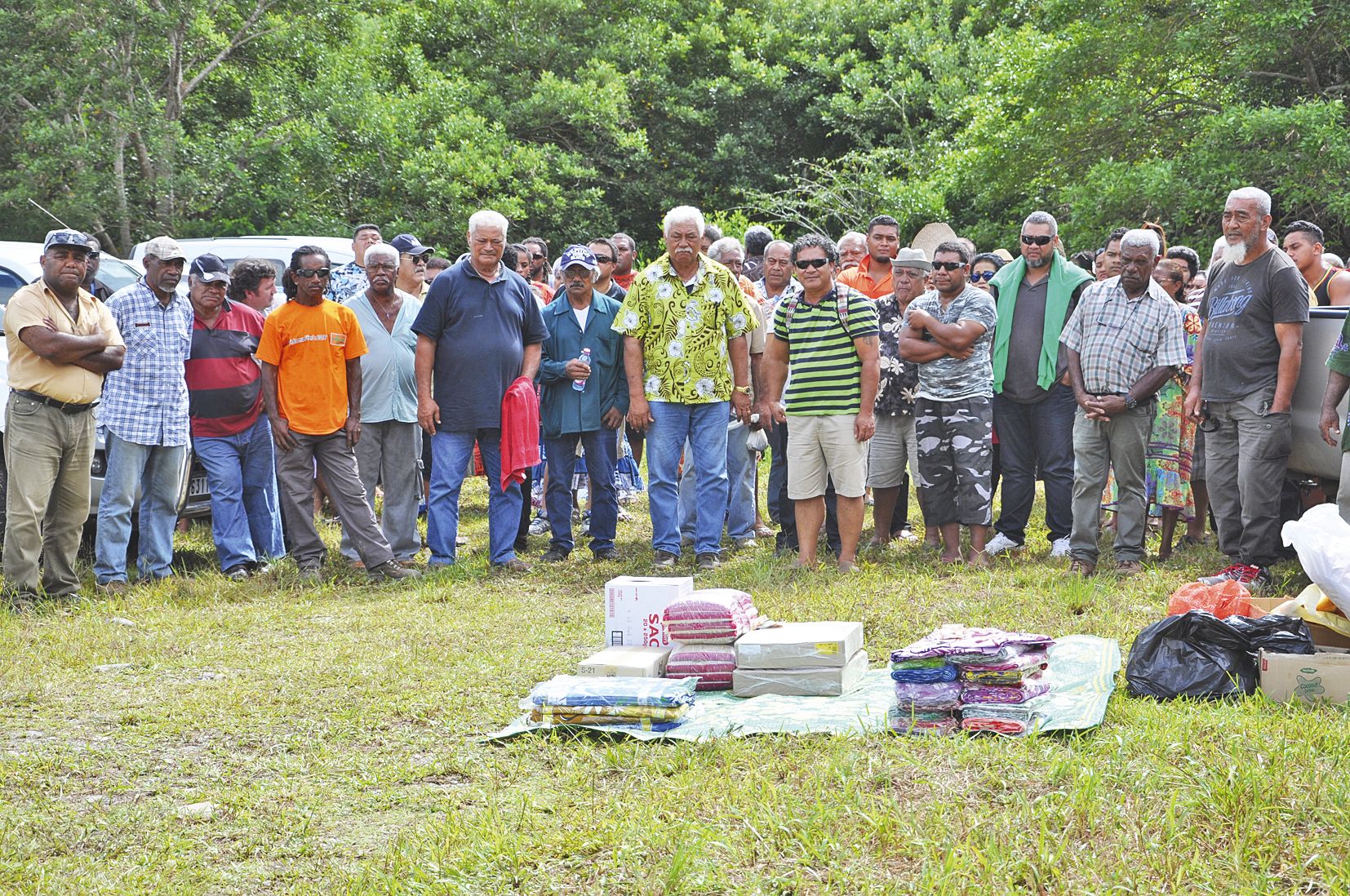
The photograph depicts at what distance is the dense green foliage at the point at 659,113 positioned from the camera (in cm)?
1521

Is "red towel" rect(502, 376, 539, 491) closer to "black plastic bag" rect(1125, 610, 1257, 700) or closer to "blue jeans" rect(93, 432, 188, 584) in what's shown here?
"blue jeans" rect(93, 432, 188, 584)

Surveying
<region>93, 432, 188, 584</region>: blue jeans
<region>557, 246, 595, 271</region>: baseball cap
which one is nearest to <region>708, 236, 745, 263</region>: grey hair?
<region>557, 246, 595, 271</region>: baseball cap

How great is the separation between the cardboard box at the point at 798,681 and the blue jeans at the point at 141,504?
433 centimetres

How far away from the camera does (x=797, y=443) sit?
813cm

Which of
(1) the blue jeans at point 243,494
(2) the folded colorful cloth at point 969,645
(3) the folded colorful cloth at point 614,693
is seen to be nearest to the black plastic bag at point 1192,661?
(2) the folded colorful cloth at point 969,645

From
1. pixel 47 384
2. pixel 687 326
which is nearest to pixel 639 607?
pixel 687 326

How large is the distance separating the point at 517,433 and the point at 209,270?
2.22 meters

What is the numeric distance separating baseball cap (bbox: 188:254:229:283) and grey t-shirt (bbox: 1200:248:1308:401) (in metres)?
5.98

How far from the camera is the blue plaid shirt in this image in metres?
7.90

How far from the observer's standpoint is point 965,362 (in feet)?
27.0

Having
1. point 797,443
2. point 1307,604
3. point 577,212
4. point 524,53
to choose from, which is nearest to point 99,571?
point 797,443

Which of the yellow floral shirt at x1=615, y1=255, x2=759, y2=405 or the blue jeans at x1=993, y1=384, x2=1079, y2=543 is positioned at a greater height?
the yellow floral shirt at x1=615, y1=255, x2=759, y2=405

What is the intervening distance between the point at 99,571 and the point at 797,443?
13.9ft

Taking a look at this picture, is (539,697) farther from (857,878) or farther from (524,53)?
(524,53)
